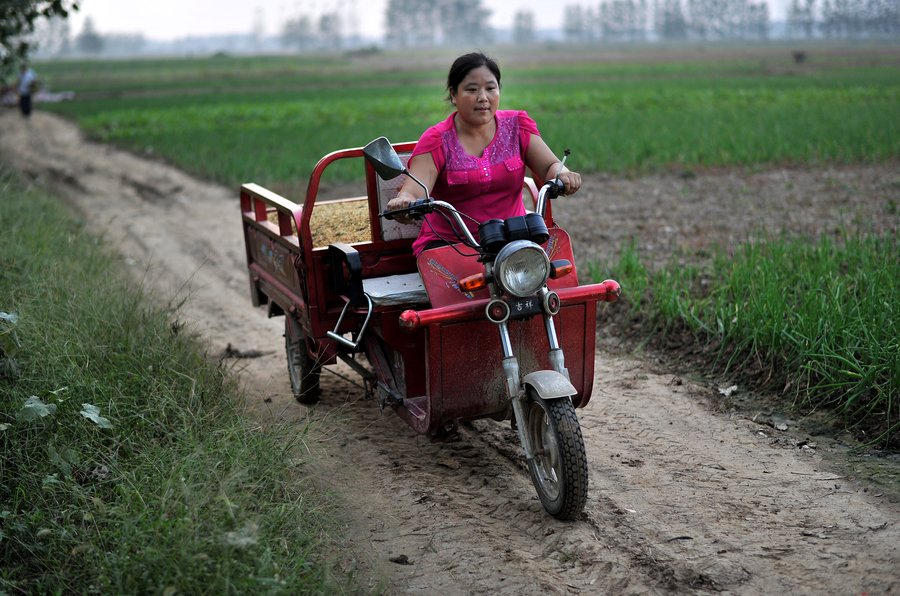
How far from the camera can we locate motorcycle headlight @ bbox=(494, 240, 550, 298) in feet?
12.3

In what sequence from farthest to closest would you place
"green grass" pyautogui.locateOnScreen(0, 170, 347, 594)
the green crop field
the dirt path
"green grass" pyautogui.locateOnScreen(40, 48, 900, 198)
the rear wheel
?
"green grass" pyautogui.locateOnScreen(40, 48, 900, 198) → the rear wheel → the green crop field → the dirt path → "green grass" pyautogui.locateOnScreen(0, 170, 347, 594)

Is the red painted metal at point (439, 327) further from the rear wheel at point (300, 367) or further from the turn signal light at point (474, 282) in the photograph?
the rear wheel at point (300, 367)

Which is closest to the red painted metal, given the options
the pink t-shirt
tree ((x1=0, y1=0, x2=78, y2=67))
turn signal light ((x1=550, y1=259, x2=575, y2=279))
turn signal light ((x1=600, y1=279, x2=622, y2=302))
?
turn signal light ((x1=600, y1=279, x2=622, y2=302))

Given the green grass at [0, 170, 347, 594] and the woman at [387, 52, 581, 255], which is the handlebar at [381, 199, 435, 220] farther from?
the green grass at [0, 170, 347, 594]

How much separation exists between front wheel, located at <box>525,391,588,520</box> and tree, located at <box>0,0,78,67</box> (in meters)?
9.40

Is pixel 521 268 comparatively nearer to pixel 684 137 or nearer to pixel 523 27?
pixel 684 137

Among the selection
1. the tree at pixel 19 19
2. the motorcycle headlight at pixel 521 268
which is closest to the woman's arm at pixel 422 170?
the motorcycle headlight at pixel 521 268

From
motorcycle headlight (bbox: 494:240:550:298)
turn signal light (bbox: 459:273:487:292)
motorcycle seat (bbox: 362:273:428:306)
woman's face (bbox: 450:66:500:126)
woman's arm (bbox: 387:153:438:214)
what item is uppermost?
woman's face (bbox: 450:66:500:126)

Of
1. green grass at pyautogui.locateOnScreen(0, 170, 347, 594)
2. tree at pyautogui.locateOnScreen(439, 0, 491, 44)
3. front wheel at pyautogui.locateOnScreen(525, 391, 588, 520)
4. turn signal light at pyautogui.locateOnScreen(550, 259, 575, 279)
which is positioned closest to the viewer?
green grass at pyautogui.locateOnScreen(0, 170, 347, 594)

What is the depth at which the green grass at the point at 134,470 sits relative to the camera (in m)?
3.21

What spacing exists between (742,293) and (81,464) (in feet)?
14.5

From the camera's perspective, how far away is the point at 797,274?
6.33 meters

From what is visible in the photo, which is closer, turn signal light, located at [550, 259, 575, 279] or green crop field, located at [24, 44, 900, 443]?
turn signal light, located at [550, 259, 575, 279]

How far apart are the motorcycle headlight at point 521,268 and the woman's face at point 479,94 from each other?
85 centimetres
